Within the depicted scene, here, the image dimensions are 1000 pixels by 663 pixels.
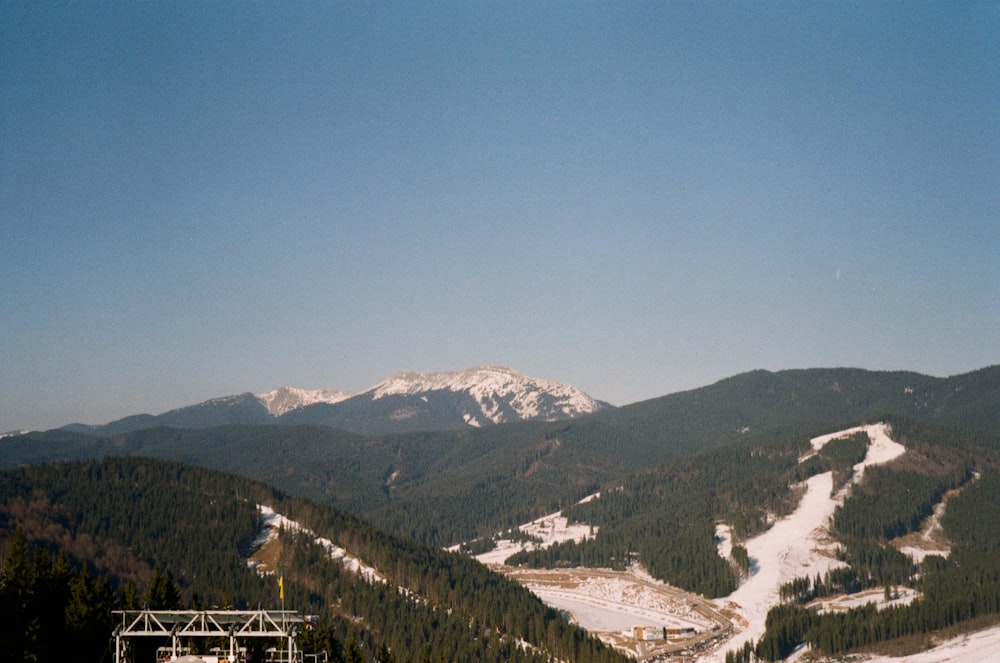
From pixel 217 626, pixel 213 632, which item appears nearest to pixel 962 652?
pixel 217 626

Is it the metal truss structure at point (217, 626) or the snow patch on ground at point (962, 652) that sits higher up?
the metal truss structure at point (217, 626)

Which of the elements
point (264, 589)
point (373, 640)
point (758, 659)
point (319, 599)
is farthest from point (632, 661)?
point (264, 589)

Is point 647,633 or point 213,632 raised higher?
point 213,632

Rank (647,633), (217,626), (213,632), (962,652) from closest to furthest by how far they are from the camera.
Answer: (213,632), (217,626), (962,652), (647,633)

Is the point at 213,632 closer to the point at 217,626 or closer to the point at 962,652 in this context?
the point at 217,626

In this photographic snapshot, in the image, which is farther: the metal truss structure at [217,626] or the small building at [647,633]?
the small building at [647,633]

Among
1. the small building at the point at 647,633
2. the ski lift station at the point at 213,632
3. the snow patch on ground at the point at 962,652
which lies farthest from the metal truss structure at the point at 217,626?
the snow patch on ground at the point at 962,652

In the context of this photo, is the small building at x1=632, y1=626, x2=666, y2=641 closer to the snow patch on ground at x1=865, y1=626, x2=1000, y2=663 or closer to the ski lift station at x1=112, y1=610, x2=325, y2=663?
the snow patch on ground at x1=865, y1=626, x2=1000, y2=663

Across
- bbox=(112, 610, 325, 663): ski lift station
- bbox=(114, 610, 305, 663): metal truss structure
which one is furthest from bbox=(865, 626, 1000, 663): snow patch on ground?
bbox=(114, 610, 305, 663): metal truss structure

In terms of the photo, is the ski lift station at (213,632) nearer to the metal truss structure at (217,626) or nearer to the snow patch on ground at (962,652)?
the metal truss structure at (217,626)

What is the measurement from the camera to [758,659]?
163750mm

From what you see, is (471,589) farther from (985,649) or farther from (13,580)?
(13,580)

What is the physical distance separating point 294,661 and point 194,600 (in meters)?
30.0

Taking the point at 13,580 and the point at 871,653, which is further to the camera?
the point at 871,653
